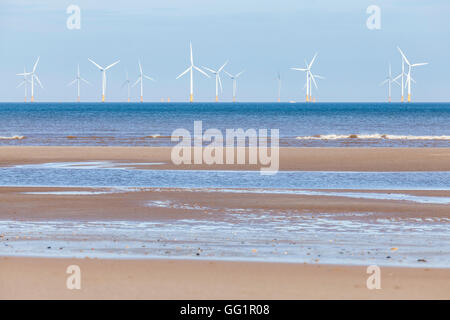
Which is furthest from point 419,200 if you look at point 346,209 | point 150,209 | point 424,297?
point 424,297

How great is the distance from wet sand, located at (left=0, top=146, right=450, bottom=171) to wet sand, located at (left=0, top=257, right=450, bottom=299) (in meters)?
18.8

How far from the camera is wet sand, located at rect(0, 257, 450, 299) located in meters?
9.74

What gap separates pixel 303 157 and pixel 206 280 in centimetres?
2591

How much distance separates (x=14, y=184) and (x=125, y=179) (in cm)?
358

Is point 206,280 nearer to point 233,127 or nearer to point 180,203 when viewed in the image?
point 180,203

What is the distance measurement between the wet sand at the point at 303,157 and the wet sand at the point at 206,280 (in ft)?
61.7

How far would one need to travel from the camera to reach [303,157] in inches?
1419

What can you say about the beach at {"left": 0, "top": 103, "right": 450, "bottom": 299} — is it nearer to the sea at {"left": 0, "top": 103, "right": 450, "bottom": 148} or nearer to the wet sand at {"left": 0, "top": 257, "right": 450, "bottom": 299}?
the wet sand at {"left": 0, "top": 257, "right": 450, "bottom": 299}

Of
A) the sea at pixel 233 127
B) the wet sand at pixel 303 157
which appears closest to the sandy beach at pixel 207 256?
the wet sand at pixel 303 157

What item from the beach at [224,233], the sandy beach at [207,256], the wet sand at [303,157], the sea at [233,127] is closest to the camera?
the sandy beach at [207,256]

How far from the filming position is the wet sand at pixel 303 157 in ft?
101

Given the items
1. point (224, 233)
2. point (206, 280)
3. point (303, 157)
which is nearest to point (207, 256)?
point (206, 280)

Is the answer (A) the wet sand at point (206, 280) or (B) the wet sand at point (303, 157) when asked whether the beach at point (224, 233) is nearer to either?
(A) the wet sand at point (206, 280)
